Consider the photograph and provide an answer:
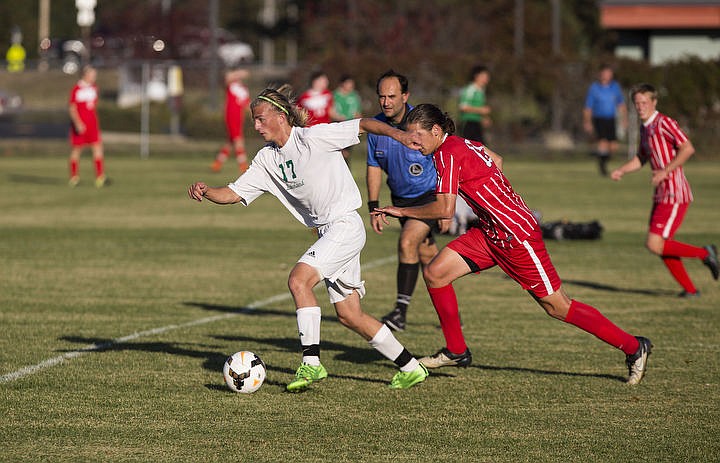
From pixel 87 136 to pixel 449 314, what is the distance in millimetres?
18104

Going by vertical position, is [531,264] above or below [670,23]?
below

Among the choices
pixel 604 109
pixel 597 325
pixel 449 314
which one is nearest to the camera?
pixel 597 325

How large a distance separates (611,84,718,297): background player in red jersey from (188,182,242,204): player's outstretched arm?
4.99 meters

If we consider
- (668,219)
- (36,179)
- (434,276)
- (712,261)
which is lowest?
(36,179)

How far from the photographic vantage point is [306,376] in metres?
7.73

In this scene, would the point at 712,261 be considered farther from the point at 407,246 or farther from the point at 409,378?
the point at 409,378

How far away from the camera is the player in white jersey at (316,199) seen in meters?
7.76

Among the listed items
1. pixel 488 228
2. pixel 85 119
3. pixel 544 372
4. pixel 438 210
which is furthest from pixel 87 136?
pixel 438 210

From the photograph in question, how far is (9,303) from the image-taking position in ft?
38.1

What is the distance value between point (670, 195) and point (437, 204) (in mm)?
5350

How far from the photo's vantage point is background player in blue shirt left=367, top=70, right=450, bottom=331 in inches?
371

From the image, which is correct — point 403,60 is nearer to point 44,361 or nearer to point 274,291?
point 274,291

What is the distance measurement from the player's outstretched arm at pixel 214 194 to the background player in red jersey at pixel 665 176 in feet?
16.4

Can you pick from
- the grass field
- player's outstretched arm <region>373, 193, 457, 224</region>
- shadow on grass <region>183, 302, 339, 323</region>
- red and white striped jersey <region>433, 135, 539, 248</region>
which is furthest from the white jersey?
shadow on grass <region>183, 302, 339, 323</region>
